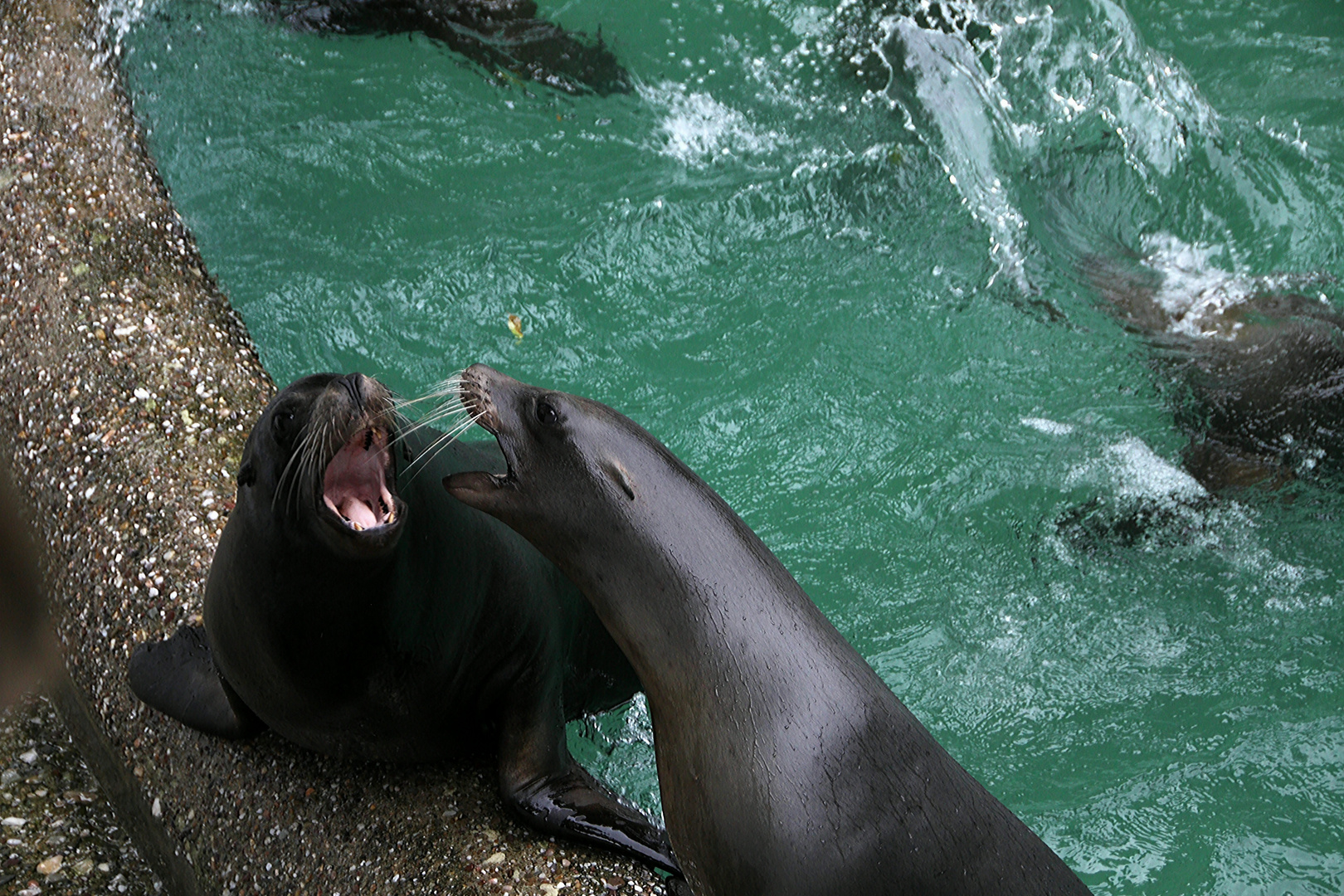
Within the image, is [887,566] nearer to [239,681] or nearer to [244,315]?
[239,681]

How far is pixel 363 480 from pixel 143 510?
4.91 ft

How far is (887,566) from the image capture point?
15.4ft

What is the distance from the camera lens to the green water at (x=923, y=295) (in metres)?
4.36

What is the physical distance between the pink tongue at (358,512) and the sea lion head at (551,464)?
198 millimetres

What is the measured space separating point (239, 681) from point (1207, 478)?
12.8 ft

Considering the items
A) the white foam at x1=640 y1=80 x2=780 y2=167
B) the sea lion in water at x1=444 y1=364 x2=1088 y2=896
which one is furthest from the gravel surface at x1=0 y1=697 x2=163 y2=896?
the white foam at x1=640 y1=80 x2=780 y2=167

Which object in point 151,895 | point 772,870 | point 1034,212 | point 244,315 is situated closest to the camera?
point 772,870

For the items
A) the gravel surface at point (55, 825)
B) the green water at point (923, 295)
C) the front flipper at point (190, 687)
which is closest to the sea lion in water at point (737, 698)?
the front flipper at point (190, 687)

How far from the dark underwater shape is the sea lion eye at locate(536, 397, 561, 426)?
12.7 feet

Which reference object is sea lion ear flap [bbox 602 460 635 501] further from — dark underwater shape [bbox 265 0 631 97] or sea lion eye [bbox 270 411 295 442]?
dark underwater shape [bbox 265 0 631 97]

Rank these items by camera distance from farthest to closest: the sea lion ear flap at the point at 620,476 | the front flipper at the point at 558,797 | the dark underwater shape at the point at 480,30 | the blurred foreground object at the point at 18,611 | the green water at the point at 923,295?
the dark underwater shape at the point at 480,30, the green water at the point at 923,295, the blurred foreground object at the point at 18,611, the front flipper at the point at 558,797, the sea lion ear flap at the point at 620,476

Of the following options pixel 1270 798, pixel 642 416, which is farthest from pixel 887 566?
pixel 1270 798

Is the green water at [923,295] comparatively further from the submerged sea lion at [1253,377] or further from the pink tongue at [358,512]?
the pink tongue at [358,512]

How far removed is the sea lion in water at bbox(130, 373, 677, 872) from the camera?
2.54 meters
